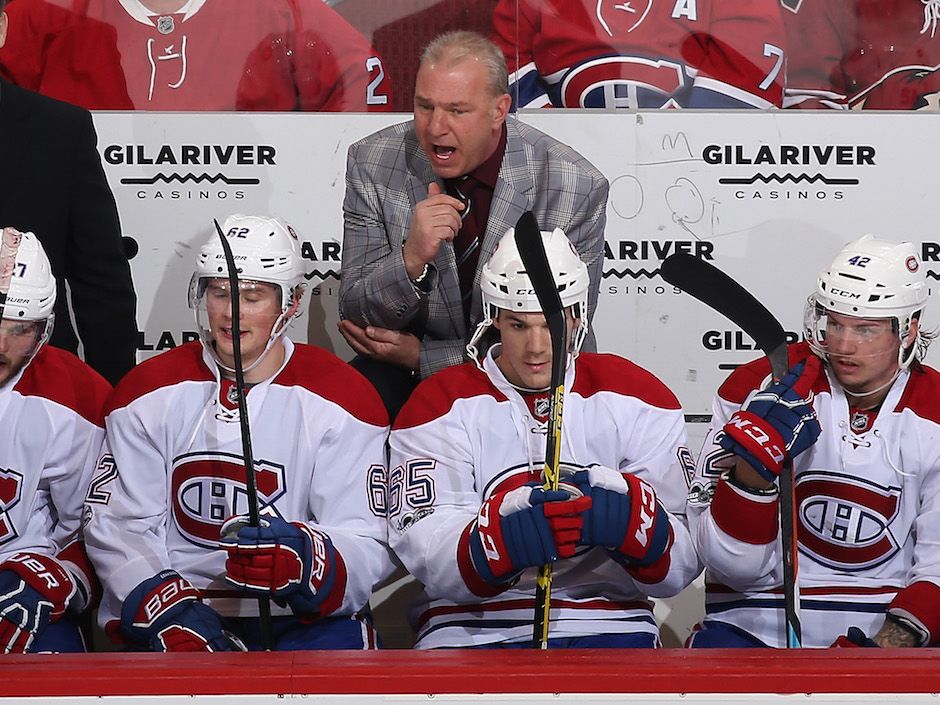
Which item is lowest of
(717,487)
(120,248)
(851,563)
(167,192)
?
(851,563)

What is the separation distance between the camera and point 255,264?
2.19 metres

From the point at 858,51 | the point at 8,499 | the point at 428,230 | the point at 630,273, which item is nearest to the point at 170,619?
the point at 8,499

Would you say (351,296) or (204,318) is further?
(351,296)

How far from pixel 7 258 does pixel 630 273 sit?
1522 mm

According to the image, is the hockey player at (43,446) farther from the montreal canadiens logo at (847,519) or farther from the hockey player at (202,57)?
the montreal canadiens logo at (847,519)

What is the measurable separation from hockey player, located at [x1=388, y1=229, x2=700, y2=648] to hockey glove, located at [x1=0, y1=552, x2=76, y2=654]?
1.84 feet

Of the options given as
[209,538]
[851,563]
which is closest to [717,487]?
[851,563]

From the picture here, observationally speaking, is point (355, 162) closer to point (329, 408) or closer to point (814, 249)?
point (329, 408)

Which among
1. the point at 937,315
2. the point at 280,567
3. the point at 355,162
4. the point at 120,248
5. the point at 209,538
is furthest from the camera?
the point at 937,315

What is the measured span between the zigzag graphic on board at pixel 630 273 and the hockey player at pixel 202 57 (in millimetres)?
689

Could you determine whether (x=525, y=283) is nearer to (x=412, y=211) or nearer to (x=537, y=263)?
(x=537, y=263)

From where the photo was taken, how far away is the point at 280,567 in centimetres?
193

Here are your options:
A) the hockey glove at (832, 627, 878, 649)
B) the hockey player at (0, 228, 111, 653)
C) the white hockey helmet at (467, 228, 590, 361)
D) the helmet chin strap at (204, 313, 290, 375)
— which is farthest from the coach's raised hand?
the hockey glove at (832, 627, 878, 649)

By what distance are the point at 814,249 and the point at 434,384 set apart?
4.21ft
